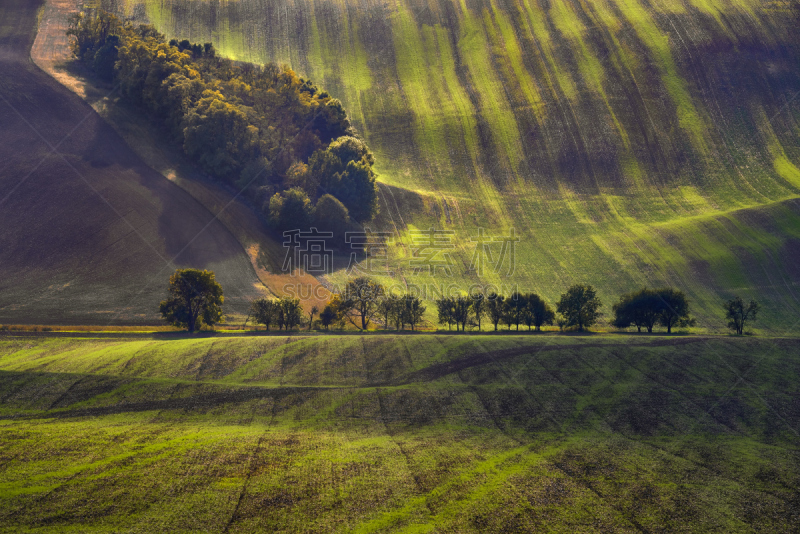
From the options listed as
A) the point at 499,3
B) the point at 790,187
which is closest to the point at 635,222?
the point at 790,187

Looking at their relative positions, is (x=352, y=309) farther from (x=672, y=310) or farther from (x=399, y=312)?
(x=672, y=310)

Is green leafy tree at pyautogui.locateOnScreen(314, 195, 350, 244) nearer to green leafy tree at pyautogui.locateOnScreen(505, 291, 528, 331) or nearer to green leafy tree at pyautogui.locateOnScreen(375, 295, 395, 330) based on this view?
green leafy tree at pyautogui.locateOnScreen(375, 295, 395, 330)

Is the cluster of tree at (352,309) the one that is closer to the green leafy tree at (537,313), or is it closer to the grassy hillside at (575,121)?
the green leafy tree at (537,313)

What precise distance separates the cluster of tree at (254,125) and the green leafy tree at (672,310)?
5814cm

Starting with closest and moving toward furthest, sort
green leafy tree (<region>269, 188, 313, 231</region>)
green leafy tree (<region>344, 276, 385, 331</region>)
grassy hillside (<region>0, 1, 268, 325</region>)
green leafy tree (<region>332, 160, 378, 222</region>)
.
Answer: green leafy tree (<region>344, 276, 385, 331</region>), grassy hillside (<region>0, 1, 268, 325</region>), green leafy tree (<region>269, 188, 313, 231</region>), green leafy tree (<region>332, 160, 378, 222</region>)

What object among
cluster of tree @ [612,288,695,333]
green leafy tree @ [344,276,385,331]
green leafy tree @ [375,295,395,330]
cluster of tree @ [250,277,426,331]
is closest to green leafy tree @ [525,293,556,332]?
cluster of tree @ [612,288,695,333]

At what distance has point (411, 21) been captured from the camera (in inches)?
6383

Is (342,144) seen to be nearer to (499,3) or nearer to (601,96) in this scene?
(601,96)

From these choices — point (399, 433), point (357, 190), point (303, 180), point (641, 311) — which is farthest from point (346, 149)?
point (399, 433)

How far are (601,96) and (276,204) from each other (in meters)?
95.6

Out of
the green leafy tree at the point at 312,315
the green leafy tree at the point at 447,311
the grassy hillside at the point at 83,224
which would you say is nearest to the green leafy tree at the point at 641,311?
the green leafy tree at the point at 447,311

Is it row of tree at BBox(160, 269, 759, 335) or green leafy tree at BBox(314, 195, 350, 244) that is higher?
green leafy tree at BBox(314, 195, 350, 244)

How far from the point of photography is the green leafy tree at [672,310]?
241 ft

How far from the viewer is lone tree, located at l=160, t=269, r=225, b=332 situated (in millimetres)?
69312
